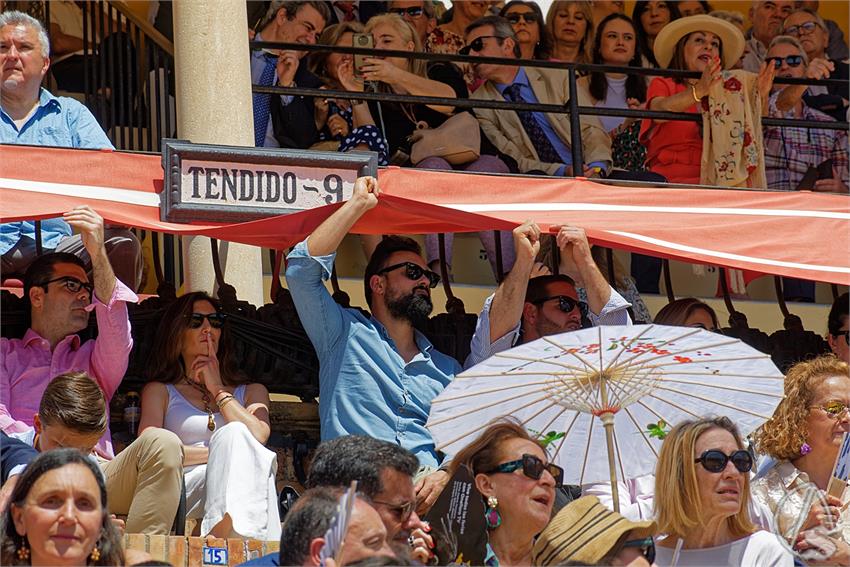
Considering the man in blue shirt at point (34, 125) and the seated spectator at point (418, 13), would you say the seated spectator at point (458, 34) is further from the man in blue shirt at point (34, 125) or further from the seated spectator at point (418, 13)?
the man in blue shirt at point (34, 125)

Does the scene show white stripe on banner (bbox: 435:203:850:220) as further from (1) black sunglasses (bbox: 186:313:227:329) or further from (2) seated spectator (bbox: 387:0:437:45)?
(2) seated spectator (bbox: 387:0:437:45)

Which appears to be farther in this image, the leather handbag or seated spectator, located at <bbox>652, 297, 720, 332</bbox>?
the leather handbag

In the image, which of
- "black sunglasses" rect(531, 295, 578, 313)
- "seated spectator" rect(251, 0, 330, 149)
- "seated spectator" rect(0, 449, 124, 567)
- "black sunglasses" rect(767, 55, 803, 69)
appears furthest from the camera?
"black sunglasses" rect(767, 55, 803, 69)

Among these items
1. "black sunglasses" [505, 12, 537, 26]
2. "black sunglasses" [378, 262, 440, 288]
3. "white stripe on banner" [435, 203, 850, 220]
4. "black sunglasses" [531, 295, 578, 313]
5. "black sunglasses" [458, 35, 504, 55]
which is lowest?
"black sunglasses" [531, 295, 578, 313]

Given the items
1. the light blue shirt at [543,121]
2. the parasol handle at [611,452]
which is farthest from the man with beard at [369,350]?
the light blue shirt at [543,121]

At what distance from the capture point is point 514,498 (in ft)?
21.1

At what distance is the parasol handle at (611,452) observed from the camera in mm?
6641

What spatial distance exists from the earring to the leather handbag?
173 inches

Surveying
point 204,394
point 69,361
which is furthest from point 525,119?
point 69,361

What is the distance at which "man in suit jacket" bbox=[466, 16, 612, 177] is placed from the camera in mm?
11023

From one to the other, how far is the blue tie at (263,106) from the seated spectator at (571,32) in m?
2.08

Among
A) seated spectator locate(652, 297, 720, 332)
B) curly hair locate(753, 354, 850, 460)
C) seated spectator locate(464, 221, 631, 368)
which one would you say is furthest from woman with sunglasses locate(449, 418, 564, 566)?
seated spectator locate(652, 297, 720, 332)

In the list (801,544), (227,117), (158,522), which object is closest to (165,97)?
(227,117)

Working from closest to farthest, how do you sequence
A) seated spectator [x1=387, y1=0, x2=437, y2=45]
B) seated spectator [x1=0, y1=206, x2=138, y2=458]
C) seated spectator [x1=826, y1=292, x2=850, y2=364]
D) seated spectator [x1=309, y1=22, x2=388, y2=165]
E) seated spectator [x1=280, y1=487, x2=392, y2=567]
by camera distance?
seated spectator [x1=280, y1=487, x2=392, y2=567] → seated spectator [x1=0, y1=206, x2=138, y2=458] → seated spectator [x1=826, y1=292, x2=850, y2=364] → seated spectator [x1=309, y1=22, x2=388, y2=165] → seated spectator [x1=387, y1=0, x2=437, y2=45]
